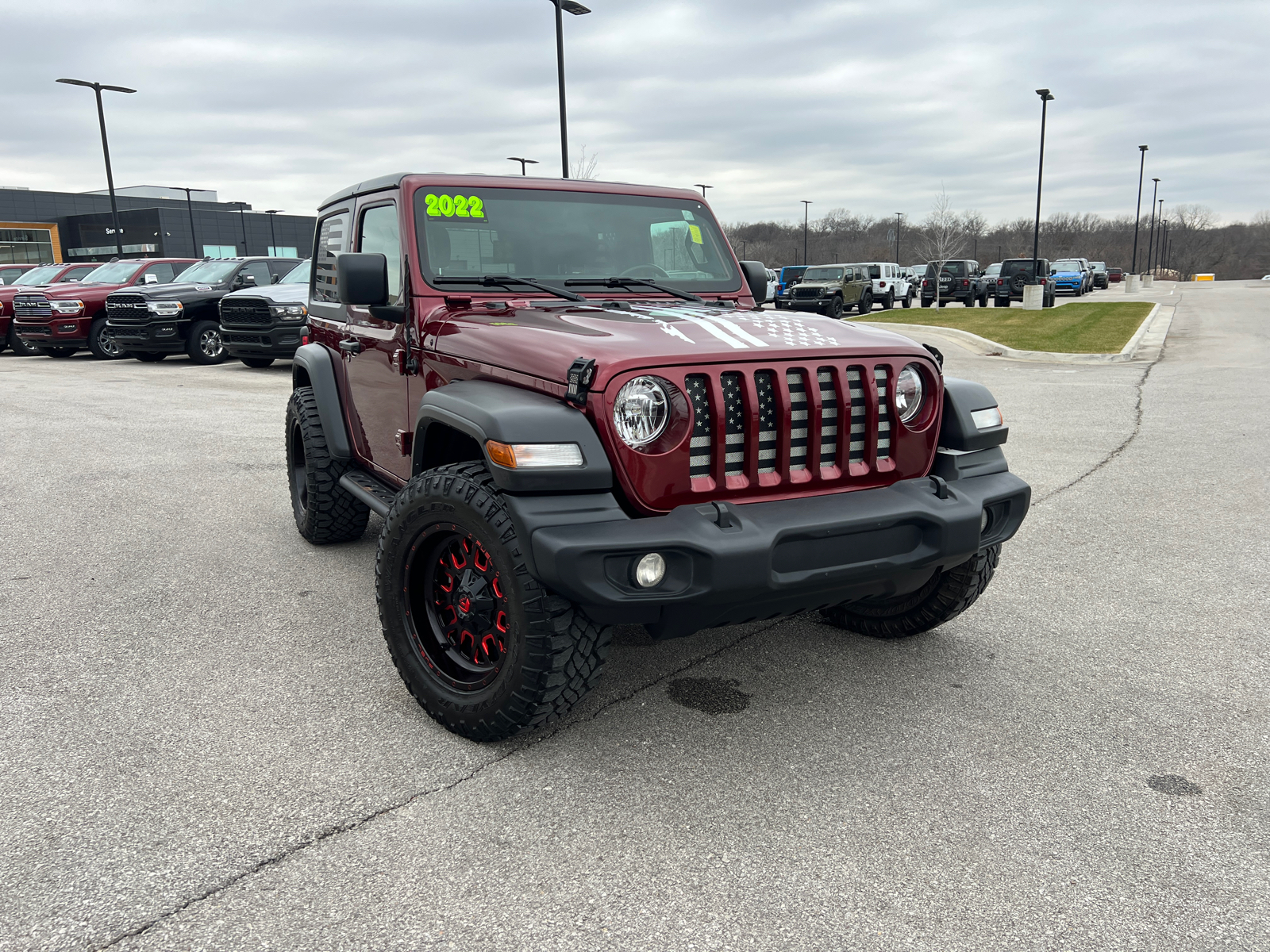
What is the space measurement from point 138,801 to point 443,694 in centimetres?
95

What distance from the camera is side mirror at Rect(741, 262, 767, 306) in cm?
474

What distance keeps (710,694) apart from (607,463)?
4.02 feet

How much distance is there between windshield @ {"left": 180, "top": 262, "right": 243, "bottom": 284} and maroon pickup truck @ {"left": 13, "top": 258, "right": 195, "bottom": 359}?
33.5 inches

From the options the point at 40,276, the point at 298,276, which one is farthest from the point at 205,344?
the point at 40,276

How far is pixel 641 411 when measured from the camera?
2959 mm

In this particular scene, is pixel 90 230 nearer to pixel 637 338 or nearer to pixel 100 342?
pixel 100 342

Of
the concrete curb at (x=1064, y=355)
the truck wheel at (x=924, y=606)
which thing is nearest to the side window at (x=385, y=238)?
the truck wheel at (x=924, y=606)

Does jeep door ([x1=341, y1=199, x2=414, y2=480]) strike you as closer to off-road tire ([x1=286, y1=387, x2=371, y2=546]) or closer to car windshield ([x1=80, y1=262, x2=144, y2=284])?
off-road tire ([x1=286, y1=387, x2=371, y2=546])

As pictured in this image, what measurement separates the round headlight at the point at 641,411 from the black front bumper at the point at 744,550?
222 millimetres

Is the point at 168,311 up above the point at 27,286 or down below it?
below

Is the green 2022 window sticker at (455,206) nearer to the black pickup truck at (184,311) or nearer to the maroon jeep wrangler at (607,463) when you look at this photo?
the maroon jeep wrangler at (607,463)

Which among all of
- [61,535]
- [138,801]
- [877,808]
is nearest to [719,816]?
[877,808]

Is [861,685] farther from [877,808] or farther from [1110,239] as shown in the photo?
[1110,239]

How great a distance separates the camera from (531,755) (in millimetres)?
3145
